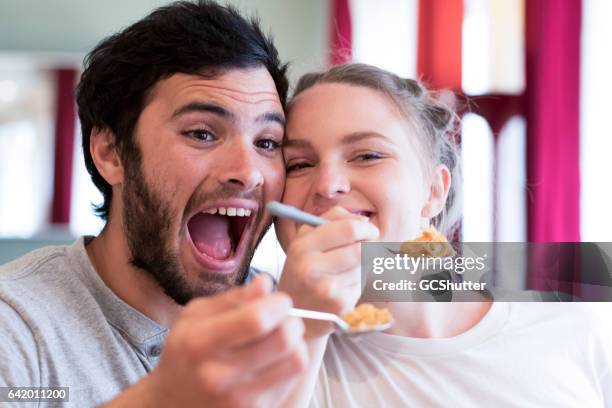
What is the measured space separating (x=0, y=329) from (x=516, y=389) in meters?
0.75

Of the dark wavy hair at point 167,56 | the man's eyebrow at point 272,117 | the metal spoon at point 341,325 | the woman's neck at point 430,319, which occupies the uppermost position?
the dark wavy hair at point 167,56

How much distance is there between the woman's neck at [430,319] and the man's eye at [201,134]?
15.5 inches

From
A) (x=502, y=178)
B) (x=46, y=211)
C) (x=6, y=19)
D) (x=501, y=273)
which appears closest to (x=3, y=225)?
(x=46, y=211)

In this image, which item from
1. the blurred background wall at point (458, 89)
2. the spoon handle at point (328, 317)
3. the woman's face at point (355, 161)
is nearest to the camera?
the spoon handle at point (328, 317)

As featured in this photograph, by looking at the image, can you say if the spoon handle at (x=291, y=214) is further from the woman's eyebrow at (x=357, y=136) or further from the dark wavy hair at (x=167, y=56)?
the dark wavy hair at (x=167, y=56)

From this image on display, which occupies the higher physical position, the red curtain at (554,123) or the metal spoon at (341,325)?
the red curtain at (554,123)

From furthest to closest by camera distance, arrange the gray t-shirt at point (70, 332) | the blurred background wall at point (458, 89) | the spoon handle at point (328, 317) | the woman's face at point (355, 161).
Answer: the blurred background wall at point (458, 89) < the woman's face at point (355, 161) < the gray t-shirt at point (70, 332) < the spoon handle at point (328, 317)

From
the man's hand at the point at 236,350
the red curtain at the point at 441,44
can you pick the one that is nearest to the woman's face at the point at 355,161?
the man's hand at the point at 236,350

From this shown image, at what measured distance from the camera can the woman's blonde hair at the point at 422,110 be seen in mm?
1125

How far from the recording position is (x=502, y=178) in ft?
6.59

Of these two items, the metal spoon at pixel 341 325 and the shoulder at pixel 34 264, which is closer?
the metal spoon at pixel 341 325

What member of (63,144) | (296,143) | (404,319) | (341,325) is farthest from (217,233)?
(63,144)

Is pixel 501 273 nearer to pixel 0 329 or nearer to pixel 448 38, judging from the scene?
pixel 0 329

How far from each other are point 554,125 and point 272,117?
1166mm
